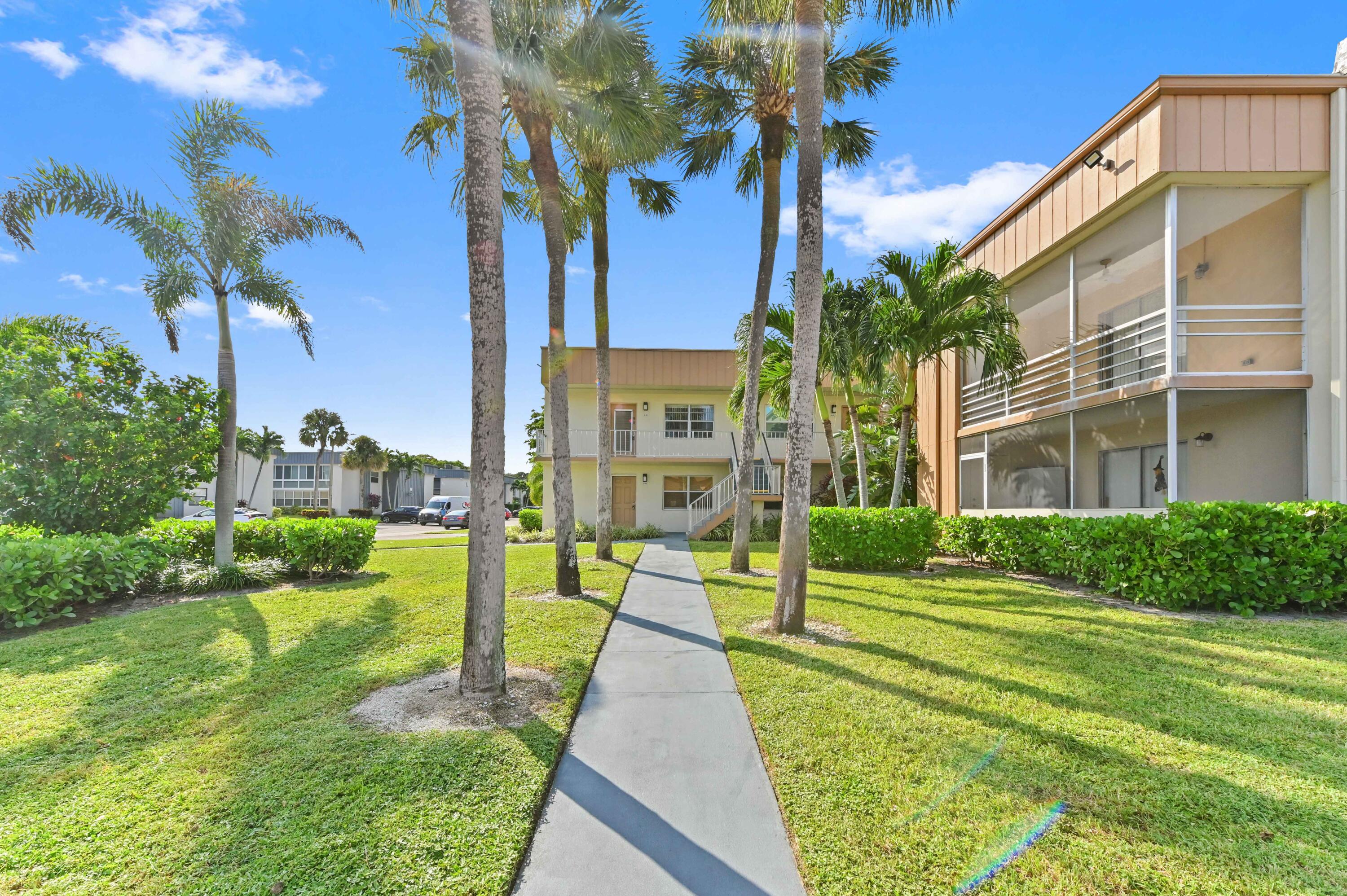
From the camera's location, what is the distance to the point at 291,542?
401 inches

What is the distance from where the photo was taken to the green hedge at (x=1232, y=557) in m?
6.88

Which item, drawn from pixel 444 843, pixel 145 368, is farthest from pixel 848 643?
pixel 145 368

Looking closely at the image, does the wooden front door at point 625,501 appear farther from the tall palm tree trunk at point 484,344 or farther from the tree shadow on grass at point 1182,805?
the tree shadow on grass at point 1182,805

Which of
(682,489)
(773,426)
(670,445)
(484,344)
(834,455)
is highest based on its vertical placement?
(773,426)

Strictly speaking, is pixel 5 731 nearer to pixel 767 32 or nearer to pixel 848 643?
pixel 848 643

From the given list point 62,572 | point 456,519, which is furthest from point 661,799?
point 456,519

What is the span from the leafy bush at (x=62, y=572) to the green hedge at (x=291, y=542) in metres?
1.27

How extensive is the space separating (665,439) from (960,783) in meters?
18.5

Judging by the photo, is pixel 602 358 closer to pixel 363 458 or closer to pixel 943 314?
pixel 943 314

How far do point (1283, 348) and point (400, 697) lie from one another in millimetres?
11834

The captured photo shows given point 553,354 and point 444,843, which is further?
point 553,354

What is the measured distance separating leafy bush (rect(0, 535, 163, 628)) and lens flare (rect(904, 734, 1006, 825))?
376 inches

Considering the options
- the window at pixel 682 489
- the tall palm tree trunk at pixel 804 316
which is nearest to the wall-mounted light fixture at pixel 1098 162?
the tall palm tree trunk at pixel 804 316

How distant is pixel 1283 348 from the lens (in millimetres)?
8453
